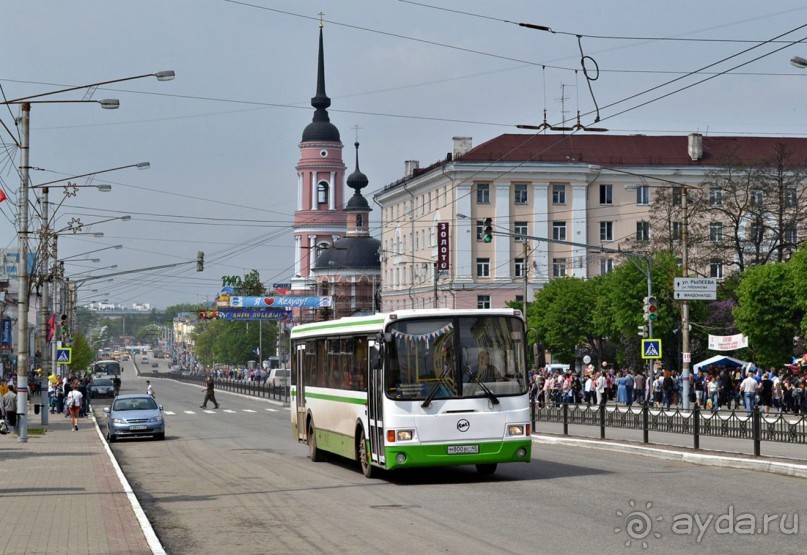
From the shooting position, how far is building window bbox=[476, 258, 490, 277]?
102 meters

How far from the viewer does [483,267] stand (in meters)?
102

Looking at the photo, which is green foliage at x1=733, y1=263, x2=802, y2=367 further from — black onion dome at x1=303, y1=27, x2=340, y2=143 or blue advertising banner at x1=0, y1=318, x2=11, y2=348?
black onion dome at x1=303, y1=27, x2=340, y2=143

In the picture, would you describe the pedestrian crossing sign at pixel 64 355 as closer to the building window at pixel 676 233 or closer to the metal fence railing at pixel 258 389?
the metal fence railing at pixel 258 389

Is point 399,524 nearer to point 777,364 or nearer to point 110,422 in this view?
point 110,422

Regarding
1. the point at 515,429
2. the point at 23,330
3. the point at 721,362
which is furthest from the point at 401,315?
the point at 721,362

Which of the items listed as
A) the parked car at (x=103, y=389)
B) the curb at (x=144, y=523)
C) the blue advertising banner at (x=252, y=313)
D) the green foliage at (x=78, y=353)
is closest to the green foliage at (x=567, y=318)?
the blue advertising banner at (x=252, y=313)

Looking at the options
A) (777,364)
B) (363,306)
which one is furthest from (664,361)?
(363,306)

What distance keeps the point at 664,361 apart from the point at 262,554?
65.1m

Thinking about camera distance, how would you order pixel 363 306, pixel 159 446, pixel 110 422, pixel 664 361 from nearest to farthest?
pixel 159 446
pixel 110 422
pixel 664 361
pixel 363 306

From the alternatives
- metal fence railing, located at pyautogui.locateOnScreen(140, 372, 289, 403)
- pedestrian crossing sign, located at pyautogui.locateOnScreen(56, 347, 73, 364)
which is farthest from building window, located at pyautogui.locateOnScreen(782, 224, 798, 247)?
pedestrian crossing sign, located at pyautogui.locateOnScreen(56, 347, 73, 364)

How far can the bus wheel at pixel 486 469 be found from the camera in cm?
2156

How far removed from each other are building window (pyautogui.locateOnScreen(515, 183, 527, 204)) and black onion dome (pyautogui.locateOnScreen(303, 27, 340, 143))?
58.7 m

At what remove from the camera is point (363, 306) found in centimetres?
14812

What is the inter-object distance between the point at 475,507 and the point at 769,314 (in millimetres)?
47426
